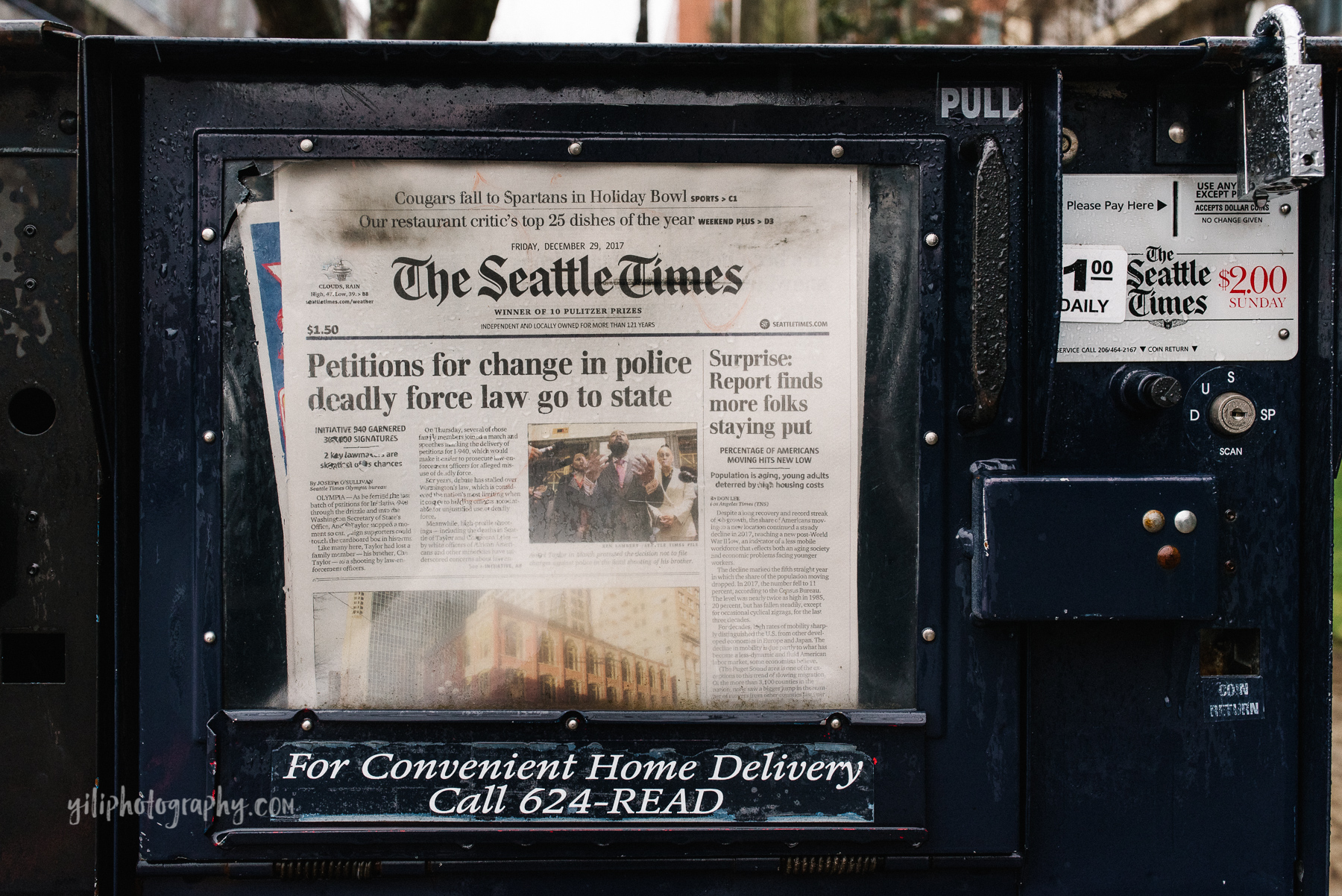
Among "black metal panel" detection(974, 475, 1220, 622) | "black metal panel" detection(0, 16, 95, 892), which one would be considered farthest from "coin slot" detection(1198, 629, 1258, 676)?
"black metal panel" detection(0, 16, 95, 892)

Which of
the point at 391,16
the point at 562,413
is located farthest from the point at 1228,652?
the point at 391,16

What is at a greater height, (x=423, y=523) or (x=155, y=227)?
(x=155, y=227)

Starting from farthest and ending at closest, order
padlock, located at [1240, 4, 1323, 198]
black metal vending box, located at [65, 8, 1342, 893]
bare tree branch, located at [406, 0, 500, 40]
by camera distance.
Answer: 1. bare tree branch, located at [406, 0, 500, 40]
2. black metal vending box, located at [65, 8, 1342, 893]
3. padlock, located at [1240, 4, 1323, 198]

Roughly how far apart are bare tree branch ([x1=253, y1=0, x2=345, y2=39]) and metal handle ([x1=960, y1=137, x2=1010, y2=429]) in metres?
2.60

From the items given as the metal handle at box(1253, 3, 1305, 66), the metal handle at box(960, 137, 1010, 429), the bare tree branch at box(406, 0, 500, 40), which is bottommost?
the metal handle at box(960, 137, 1010, 429)

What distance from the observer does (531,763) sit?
1544 millimetres

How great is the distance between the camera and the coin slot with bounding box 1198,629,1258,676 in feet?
5.16

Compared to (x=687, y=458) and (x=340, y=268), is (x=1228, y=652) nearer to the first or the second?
A: (x=687, y=458)

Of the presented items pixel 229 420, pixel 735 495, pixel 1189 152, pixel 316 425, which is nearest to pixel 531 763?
pixel 735 495

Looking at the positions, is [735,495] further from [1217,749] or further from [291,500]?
[1217,749]

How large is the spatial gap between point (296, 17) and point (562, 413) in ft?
8.14

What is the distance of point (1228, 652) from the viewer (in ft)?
5.21

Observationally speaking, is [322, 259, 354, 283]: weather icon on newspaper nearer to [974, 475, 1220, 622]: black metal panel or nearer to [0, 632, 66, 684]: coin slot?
[0, 632, 66, 684]: coin slot

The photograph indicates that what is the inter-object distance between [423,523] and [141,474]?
549mm
